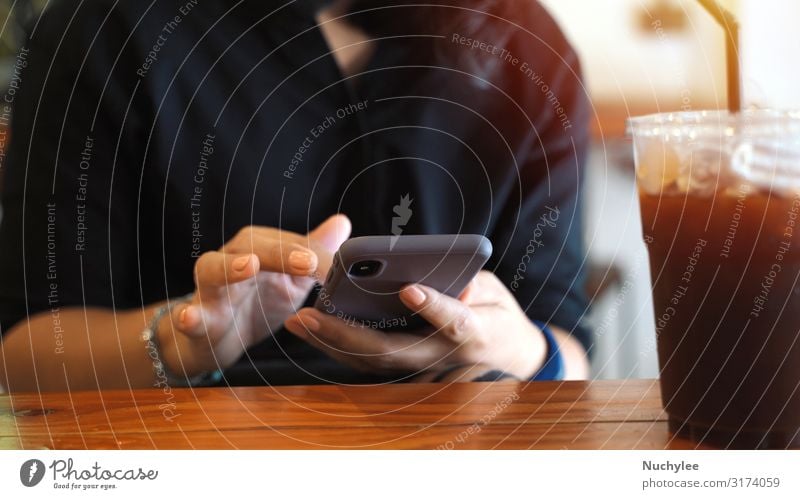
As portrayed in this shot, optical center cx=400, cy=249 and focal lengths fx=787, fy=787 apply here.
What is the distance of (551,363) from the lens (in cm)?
38

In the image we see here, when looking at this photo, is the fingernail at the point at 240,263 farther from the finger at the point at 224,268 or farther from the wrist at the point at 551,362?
the wrist at the point at 551,362

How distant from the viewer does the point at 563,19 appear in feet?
1.21

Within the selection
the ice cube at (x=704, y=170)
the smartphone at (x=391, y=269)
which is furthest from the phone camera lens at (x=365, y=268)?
the ice cube at (x=704, y=170)

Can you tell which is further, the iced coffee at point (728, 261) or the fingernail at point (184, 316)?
the fingernail at point (184, 316)

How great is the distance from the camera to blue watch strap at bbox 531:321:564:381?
368mm

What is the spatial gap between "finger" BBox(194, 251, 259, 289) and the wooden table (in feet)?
0.19

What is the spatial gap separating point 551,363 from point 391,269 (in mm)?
137

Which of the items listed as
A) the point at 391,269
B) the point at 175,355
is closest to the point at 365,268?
the point at 391,269

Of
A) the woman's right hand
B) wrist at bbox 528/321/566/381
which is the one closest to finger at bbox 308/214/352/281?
the woman's right hand

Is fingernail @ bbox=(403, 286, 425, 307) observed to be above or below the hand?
above

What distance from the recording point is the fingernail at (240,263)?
31 cm

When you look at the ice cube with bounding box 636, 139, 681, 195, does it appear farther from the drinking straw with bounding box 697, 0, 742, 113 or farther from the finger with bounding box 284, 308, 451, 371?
the finger with bounding box 284, 308, 451, 371

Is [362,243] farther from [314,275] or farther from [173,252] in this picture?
[173,252]
